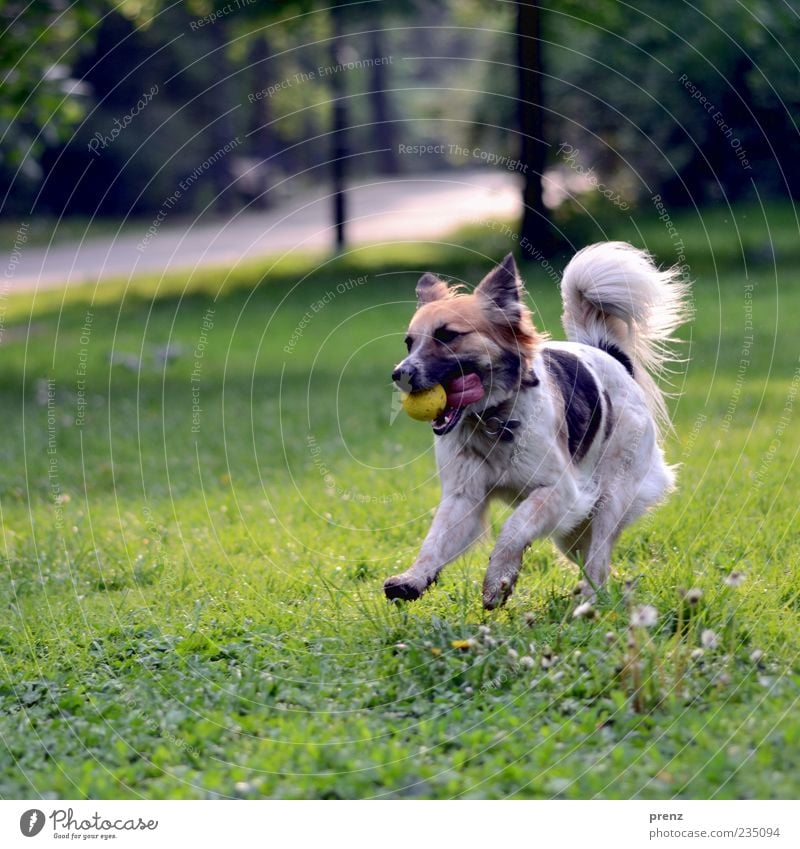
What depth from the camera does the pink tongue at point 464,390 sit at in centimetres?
621

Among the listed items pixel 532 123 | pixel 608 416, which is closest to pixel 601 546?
pixel 608 416

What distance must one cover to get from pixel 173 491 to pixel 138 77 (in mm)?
28241

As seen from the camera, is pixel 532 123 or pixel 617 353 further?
pixel 532 123

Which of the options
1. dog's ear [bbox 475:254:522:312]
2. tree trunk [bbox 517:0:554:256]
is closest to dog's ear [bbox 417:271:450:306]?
dog's ear [bbox 475:254:522:312]

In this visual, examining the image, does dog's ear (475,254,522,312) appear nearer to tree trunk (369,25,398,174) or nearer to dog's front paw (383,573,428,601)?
dog's front paw (383,573,428,601)

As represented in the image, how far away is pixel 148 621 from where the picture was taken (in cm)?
661

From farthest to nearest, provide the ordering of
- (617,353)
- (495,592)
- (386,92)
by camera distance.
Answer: (386,92)
(617,353)
(495,592)

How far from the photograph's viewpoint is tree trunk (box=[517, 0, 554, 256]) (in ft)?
59.6

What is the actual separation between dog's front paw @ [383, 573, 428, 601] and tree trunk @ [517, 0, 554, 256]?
11.9 meters

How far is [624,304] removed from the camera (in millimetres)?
7434

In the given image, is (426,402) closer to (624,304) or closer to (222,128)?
(624,304)

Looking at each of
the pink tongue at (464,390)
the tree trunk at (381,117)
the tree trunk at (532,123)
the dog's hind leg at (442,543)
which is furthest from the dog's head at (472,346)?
the tree trunk at (381,117)

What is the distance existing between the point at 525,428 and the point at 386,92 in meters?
22.4

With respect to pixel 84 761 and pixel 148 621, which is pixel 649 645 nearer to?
pixel 84 761
